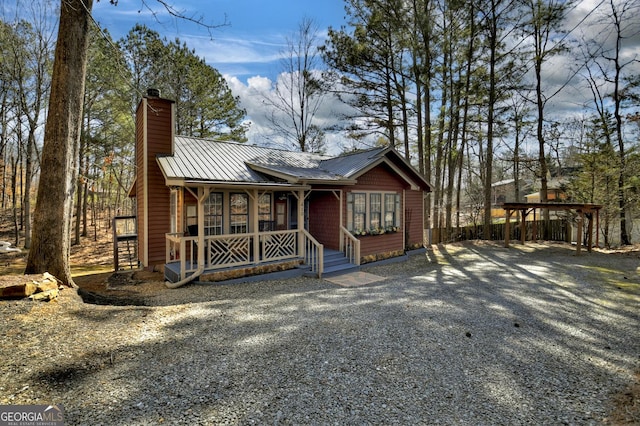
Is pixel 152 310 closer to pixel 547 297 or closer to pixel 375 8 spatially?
pixel 547 297

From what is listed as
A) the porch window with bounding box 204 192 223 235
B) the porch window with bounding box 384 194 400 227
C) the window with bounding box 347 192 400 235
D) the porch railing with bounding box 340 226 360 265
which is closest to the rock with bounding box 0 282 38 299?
the porch window with bounding box 204 192 223 235

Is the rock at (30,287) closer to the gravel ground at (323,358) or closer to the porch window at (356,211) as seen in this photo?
the gravel ground at (323,358)

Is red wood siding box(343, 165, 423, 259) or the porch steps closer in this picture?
the porch steps

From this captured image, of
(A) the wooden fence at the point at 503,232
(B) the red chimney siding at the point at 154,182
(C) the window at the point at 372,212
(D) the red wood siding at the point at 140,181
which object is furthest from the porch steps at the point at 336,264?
(A) the wooden fence at the point at 503,232

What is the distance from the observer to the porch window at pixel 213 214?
30.2 feet

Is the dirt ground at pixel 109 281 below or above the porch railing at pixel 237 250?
below

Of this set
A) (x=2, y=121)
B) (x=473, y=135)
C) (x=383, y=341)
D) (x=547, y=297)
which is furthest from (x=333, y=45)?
(x=2, y=121)

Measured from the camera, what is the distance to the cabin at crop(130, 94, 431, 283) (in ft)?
26.9

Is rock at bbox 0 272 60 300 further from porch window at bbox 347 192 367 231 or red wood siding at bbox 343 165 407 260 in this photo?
Result: porch window at bbox 347 192 367 231

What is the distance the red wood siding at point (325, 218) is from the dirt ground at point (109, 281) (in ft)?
17.3

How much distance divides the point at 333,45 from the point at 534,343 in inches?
623

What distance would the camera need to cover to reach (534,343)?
175 inches

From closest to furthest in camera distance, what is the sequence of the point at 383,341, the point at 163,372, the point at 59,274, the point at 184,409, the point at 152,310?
1. the point at 184,409
2. the point at 163,372
3. the point at 383,341
4. the point at 152,310
5. the point at 59,274

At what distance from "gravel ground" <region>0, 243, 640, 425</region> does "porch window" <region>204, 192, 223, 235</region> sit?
2.73 meters
